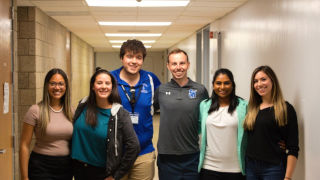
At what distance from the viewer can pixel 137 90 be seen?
8.71ft

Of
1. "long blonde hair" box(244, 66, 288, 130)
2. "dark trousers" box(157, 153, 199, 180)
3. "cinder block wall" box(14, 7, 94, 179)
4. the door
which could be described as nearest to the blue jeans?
"long blonde hair" box(244, 66, 288, 130)

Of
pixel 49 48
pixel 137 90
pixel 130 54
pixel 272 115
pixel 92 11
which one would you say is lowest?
pixel 272 115

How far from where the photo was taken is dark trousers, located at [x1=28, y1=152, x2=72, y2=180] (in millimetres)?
2436

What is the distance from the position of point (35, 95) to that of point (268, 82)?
3565 mm

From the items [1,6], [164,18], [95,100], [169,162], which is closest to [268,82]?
[169,162]

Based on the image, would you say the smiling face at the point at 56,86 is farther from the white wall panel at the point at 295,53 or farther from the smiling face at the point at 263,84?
the white wall panel at the point at 295,53

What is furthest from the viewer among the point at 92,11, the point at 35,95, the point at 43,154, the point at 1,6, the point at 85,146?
the point at 92,11

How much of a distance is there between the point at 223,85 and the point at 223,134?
344mm

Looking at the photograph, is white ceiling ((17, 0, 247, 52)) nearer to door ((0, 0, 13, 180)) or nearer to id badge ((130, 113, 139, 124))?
door ((0, 0, 13, 180))

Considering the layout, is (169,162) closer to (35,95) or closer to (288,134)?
(288,134)

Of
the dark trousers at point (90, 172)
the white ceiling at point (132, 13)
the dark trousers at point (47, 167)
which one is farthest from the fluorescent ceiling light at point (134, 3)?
the dark trousers at point (90, 172)

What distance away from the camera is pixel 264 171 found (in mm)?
2568

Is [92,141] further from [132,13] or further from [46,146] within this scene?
[132,13]

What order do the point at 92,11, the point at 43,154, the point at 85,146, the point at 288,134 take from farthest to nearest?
the point at 92,11 → the point at 288,134 → the point at 43,154 → the point at 85,146
